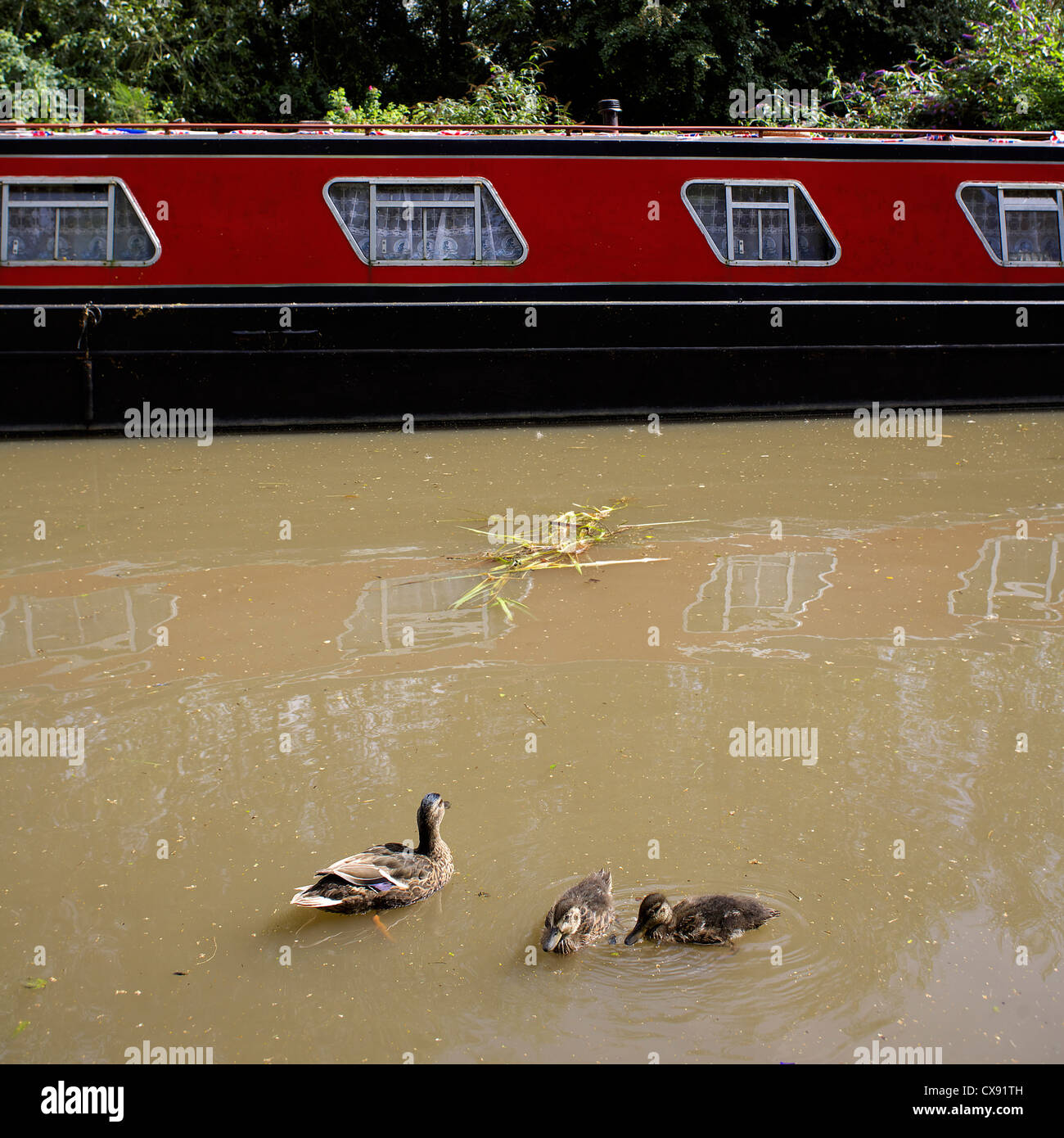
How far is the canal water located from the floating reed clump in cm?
9

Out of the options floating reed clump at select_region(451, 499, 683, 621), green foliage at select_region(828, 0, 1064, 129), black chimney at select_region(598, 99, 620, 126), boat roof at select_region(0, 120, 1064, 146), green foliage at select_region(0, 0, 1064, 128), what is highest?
green foliage at select_region(0, 0, 1064, 128)

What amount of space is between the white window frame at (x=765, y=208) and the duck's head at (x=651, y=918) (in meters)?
6.88

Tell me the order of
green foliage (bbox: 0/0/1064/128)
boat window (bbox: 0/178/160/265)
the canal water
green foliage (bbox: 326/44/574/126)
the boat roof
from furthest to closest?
1. green foliage (bbox: 0/0/1064/128)
2. green foliage (bbox: 326/44/574/126)
3. the boat roof
4. boat window (bbox: 0/178/160/265)
5. the canal water

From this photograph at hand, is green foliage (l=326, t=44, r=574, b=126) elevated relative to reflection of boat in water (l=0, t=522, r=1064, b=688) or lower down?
elevated

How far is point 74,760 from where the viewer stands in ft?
11.5

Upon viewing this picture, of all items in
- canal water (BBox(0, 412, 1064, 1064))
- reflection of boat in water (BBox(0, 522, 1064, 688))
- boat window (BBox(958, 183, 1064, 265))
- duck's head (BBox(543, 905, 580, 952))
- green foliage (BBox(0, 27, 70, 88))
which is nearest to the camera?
canal water (BBox(0, 412, 1064, 1064))

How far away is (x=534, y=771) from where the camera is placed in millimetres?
3402

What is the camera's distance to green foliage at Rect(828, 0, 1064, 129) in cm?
1269

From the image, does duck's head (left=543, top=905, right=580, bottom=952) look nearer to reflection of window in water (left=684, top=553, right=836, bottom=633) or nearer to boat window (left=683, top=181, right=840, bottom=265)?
reflection of window in water (left=684, top=553, right=836, bottom=633)

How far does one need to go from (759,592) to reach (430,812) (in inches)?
95.8

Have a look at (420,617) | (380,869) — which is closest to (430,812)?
(380,869)

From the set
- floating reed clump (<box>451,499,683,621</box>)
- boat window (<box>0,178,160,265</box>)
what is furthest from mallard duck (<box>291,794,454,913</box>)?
boat window (<box>0,178,160,265</box>)
